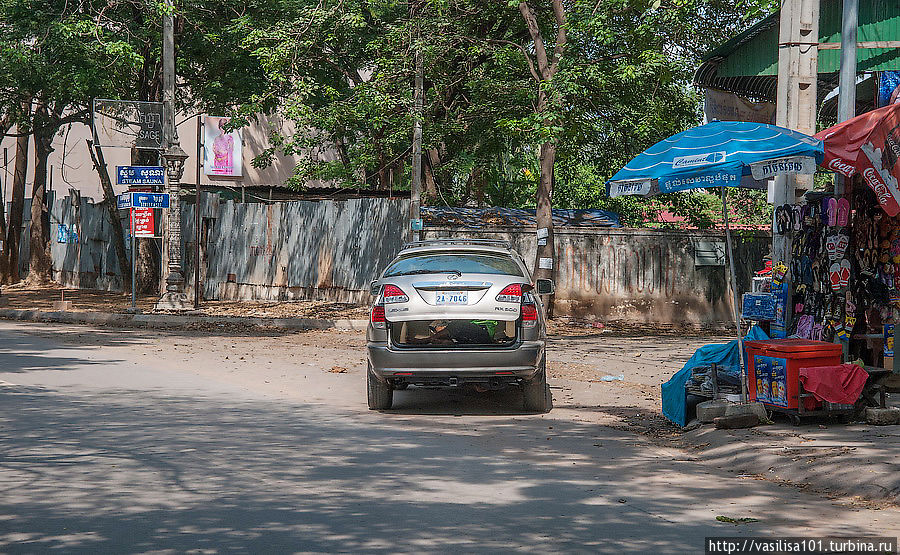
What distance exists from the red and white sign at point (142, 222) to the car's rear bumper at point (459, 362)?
47.2 ft

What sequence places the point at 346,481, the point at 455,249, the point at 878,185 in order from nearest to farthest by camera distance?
1. the point at 346,481
2. the point at 878,185
3. the point at 455,249

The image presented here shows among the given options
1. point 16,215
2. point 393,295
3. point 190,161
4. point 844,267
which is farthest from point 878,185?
point 190,161

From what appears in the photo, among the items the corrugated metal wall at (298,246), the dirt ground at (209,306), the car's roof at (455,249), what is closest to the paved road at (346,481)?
the car's roof at (455,249)

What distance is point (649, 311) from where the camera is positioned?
71.6 feet

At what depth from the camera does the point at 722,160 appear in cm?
851

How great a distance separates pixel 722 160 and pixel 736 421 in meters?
2.28

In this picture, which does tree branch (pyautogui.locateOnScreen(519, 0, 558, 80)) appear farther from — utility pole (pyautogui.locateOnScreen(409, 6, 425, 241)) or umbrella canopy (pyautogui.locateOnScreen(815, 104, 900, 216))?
umbrella canopy (pyautogui.locateOnScreen(815, 104, 900, 216))

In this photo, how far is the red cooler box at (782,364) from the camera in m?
8.80

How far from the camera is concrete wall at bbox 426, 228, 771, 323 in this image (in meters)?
21.8

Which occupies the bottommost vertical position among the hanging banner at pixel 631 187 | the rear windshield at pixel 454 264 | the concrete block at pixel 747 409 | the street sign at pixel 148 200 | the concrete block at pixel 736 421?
the concrete block at pixel 736 421

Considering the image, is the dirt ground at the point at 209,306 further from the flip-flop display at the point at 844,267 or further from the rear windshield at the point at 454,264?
the flip-flop display at the point at 844,267

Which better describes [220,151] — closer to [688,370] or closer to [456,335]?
[456,335]

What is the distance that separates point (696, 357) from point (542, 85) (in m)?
9.84

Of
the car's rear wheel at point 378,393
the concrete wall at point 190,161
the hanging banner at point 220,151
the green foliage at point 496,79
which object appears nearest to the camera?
the car's rear wheel at point 378,393
